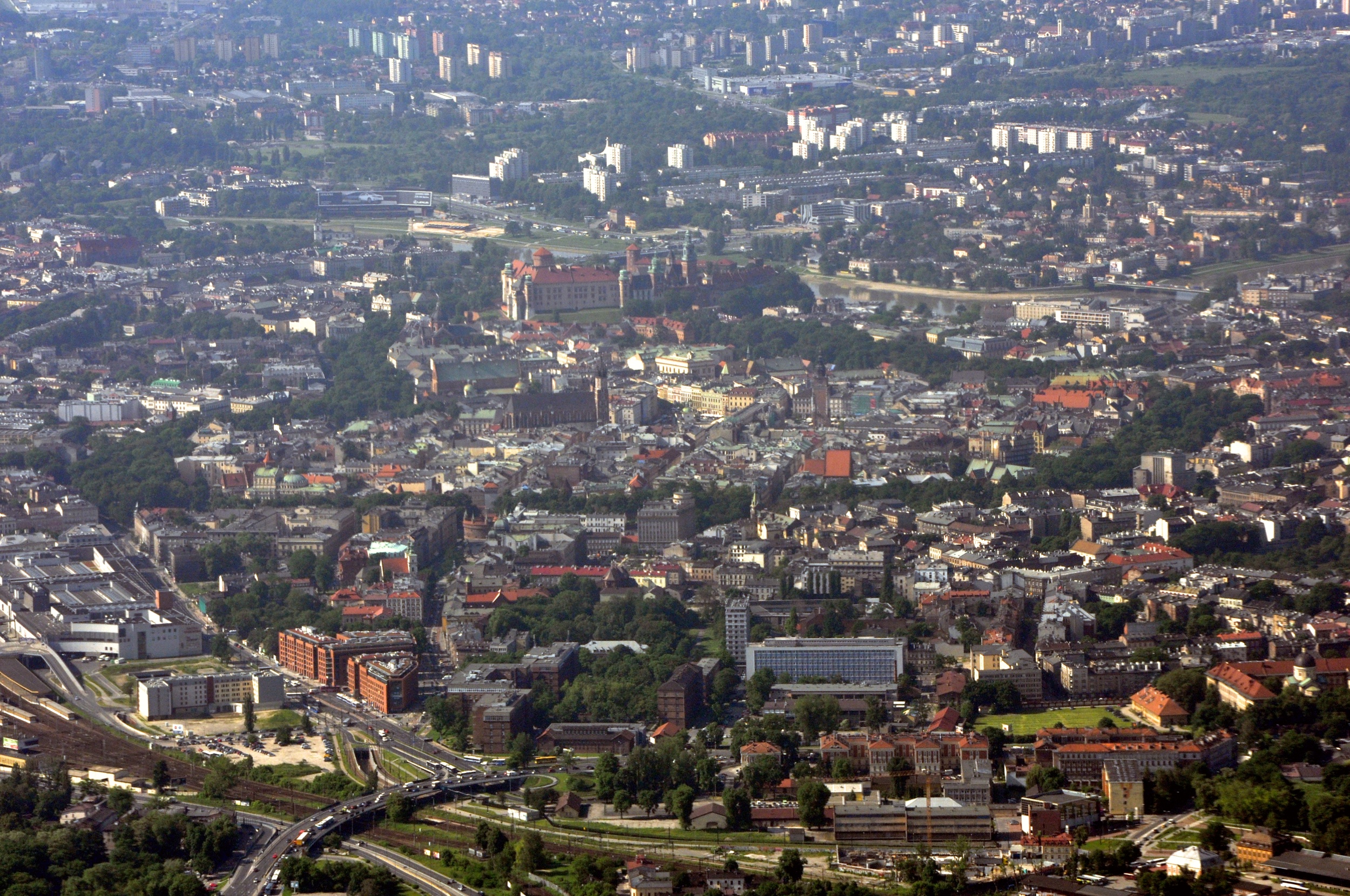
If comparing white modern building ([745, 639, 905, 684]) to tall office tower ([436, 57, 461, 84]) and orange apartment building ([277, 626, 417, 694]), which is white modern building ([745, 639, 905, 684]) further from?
tall office tower ([436, 57, 461, 84])

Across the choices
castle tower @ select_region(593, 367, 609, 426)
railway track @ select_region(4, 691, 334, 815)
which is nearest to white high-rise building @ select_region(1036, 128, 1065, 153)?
castle tower @ select_region(593, 367, 609, 426)

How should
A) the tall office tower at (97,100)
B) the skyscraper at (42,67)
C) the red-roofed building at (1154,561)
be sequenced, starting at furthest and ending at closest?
the skyscraper at (42,67)
the tall office tower at (97,100)
the red-roofed building at (1154,561)

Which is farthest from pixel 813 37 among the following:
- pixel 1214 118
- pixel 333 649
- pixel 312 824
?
pixel 312 824

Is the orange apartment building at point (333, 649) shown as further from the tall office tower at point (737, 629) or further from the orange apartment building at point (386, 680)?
the tall office tower at point (737, 629)

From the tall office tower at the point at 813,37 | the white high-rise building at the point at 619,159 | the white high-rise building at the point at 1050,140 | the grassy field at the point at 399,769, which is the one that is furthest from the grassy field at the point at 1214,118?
the grassy field at the point at 399,769

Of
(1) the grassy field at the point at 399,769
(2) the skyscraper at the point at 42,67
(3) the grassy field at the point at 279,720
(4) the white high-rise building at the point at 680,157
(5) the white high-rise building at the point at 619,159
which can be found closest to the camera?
(1) the grassy field at the point at 399,769

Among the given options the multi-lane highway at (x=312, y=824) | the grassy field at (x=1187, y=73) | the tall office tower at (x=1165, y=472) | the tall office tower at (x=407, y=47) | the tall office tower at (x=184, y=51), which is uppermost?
the multi-lane highway at (x=312, y=824)

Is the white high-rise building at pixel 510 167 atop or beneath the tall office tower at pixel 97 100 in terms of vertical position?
beneath
